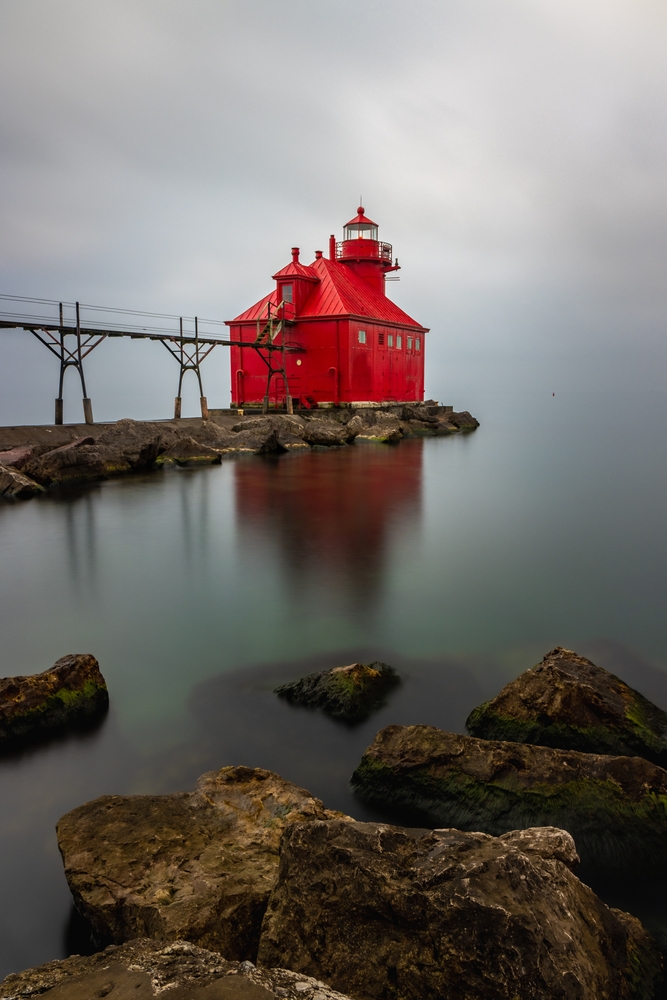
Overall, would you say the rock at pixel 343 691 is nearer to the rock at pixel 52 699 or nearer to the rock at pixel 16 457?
the rock at pixel 52 699

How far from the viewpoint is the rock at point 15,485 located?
13.7 metres

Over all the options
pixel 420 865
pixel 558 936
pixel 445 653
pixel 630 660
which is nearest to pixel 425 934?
pixel 420 865

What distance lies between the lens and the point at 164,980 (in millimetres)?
1578

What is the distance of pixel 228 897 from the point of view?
7.79 ft

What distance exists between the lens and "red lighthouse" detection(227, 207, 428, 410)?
25594mm

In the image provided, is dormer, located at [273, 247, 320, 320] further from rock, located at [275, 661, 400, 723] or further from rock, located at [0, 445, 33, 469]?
rock, located at [275, 661, 400, 723]

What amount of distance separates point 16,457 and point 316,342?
13.6 m

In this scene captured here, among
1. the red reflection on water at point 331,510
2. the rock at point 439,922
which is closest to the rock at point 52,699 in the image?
the rock at point 439,922

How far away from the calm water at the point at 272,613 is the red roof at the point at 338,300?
12183 mm

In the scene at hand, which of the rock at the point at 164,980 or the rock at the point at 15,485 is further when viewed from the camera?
the rock at the point at 15,485

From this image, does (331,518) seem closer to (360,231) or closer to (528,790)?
(528,790)

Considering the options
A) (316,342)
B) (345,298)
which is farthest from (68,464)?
(345,298)

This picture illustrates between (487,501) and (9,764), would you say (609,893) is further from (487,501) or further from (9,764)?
(487,501)

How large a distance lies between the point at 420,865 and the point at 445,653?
3.86m
